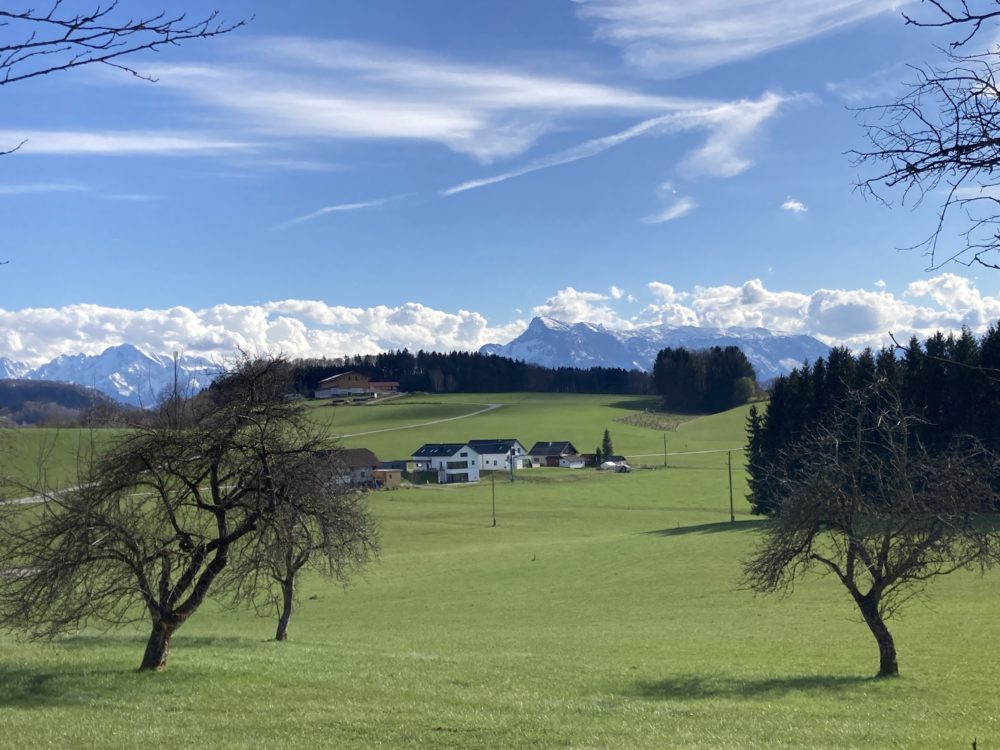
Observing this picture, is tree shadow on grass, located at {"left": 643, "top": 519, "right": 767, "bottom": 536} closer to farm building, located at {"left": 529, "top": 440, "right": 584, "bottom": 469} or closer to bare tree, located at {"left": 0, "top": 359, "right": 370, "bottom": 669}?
bare tree, located at {"left": 0, "top": 359, "right": 370, "bottom": 669}

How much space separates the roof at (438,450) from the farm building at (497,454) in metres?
2.48

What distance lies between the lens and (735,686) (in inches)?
802

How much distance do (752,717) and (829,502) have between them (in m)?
8.45

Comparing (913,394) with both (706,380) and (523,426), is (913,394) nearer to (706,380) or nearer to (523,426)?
(523,426)

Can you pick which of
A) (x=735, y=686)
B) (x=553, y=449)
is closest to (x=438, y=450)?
(x=553, y=449)

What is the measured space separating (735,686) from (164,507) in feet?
45.7

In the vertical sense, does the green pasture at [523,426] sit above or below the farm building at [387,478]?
above

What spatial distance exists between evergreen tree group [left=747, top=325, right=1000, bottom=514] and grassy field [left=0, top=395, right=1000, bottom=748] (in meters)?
16.3

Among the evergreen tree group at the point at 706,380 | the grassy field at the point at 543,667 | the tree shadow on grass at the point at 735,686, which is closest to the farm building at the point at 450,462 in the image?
the grassy field at the point at 543,667

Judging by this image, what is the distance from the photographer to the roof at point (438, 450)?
413ft

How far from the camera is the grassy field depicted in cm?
1391

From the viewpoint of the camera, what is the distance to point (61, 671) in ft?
61.0

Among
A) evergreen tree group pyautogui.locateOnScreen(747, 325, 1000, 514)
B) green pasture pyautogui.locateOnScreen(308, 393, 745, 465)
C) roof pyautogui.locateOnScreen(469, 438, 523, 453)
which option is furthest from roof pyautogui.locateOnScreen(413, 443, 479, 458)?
evergreen tree group pyautogui.locateOnScreen(747, 325, 1000, 514)

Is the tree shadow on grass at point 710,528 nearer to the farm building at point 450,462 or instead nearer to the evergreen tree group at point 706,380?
the farm building at point 450,462
